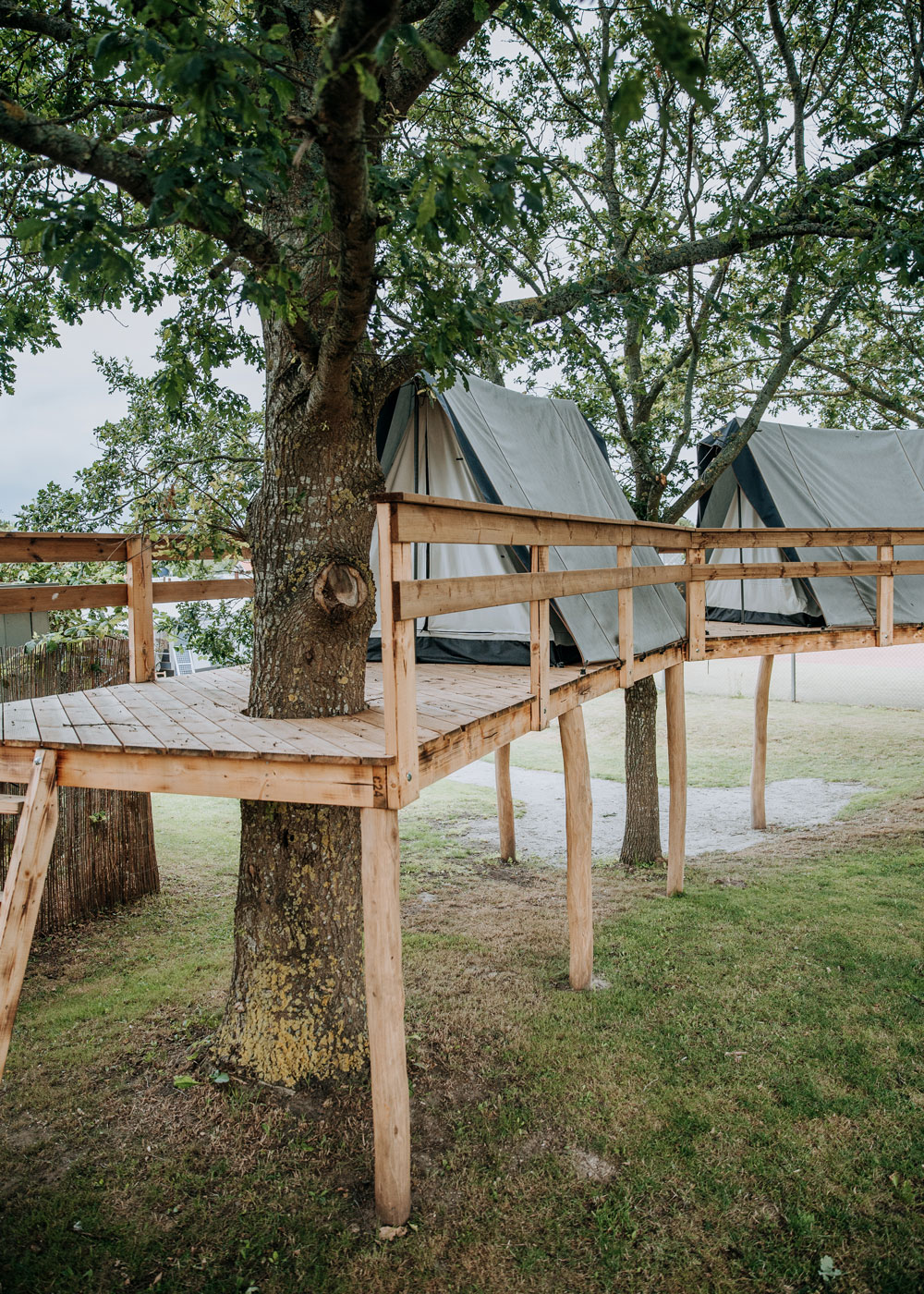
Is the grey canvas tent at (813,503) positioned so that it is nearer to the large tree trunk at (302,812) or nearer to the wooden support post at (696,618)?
the wooden support post at (696,618)

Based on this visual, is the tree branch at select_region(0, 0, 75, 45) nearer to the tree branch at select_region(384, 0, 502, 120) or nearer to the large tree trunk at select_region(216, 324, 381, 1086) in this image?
the tree branch at select_region(384, 0, 502, 120)

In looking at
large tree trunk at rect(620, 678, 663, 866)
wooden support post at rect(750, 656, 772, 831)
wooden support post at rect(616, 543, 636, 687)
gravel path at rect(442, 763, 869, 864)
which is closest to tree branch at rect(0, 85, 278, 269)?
wooden support post at rect(616, 543, 636, 687)

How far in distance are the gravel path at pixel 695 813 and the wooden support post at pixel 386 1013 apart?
533 cm

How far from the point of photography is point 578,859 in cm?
506

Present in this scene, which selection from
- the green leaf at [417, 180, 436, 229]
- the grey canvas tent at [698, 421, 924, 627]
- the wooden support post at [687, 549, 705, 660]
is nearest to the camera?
the green leaf at [417, 180, 436, 229]

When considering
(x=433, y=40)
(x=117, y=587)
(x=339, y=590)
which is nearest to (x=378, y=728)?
(x=339, y=590)

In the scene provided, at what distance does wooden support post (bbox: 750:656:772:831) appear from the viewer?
9.15 metres

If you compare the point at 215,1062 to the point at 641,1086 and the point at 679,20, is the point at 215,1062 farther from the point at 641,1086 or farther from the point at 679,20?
the point at 679,20

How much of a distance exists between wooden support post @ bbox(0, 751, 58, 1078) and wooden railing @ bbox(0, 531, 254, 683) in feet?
4.72

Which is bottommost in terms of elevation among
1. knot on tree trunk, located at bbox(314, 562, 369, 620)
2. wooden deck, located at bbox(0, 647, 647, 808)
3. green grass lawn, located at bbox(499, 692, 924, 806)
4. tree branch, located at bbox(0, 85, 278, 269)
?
green grass lawn, located at bbox(499, 692, 924, 806)

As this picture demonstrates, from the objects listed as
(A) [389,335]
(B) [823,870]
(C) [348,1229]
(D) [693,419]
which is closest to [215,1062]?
(C) [348,1229]

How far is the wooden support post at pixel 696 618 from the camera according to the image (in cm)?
611

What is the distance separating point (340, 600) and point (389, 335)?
1365 mm

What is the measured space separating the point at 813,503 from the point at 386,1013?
6773mm
